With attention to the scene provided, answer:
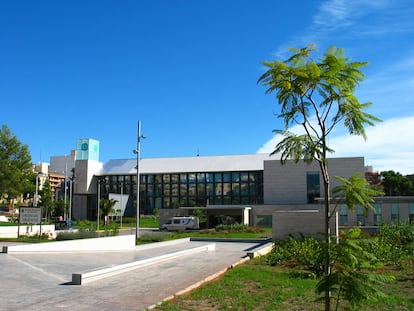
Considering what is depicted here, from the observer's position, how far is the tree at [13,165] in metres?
45.6

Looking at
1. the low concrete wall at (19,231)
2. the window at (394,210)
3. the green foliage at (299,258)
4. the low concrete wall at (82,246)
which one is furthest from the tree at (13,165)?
the window at (394,210)

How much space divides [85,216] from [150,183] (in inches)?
624

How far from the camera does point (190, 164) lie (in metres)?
86.6

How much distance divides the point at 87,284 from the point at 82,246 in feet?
32.4

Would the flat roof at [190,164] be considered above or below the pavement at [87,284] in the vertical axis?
above

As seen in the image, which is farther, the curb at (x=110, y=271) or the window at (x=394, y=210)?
the window at (x=394, y=210)

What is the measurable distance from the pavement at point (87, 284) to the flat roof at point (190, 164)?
62.5 meters

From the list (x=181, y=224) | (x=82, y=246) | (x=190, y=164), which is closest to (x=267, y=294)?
(x=82, y=246)

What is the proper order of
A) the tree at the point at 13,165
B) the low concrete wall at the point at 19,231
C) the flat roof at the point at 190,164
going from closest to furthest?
the low concrete wall at the point at 19,231 < the tree at the point at 13,165 < the flat roof at the point at 190,164

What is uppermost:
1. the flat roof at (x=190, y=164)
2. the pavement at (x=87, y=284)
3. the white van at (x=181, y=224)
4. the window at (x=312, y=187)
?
the flat roof at (x=190, y=164)

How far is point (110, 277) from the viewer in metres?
13.6

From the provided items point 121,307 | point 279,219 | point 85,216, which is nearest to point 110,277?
point 121,307

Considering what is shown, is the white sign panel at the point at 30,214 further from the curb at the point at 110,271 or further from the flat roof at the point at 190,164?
the flat roof at the point at 190,164

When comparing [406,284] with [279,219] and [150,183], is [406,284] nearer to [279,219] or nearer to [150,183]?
[279,219]
